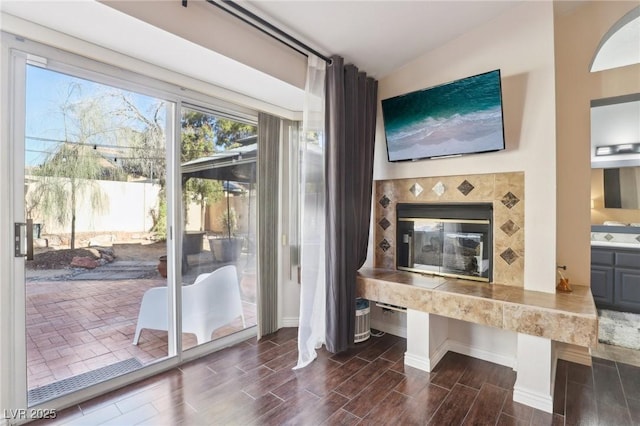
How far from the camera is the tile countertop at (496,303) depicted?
1.76 m

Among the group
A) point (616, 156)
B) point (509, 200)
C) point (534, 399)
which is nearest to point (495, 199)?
point (509, 200)

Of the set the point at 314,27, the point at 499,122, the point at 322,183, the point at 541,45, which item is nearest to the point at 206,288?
the point at 322,183

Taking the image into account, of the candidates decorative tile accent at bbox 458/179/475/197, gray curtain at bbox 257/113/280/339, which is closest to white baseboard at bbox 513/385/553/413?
decorative tile accent at bbox 458/179/475/197

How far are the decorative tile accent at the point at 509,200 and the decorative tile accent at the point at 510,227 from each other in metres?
0.13

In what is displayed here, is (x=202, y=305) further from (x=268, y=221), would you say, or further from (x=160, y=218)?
(x=268, y=221)

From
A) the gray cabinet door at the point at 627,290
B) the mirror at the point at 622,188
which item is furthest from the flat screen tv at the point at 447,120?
the mirror at the point at 622,188

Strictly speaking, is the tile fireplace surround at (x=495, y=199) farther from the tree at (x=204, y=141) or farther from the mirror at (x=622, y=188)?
the mirror at (x=622, y=188)

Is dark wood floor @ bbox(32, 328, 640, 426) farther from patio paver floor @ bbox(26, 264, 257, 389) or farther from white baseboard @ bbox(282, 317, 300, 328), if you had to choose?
white baseboard @ bbox(282, 317, 300, 328)

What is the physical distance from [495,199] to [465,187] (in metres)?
0.26

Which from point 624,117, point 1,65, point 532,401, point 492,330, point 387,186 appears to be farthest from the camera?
point 624,117

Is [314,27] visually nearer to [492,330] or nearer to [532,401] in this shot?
[492,330]

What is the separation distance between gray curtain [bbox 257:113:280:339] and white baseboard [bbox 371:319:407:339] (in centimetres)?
110

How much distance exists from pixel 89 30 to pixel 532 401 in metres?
3.63

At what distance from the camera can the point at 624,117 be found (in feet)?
12.0
